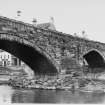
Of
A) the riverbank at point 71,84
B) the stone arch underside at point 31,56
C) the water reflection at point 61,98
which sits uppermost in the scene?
the stone arch underside at point 31,56

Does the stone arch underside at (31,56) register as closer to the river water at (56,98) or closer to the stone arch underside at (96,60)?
the river water at (56,98)

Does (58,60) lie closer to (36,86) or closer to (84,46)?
(36,86)

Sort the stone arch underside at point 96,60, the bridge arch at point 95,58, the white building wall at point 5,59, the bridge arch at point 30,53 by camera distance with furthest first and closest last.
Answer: the white building wall at point 5,59 < the stone arch underside at point 96,60 < the bridge arch at point 95,58 < the bridge arch at point 30,53

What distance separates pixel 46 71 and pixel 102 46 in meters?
13.5

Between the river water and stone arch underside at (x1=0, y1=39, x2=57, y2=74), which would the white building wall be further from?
the river water

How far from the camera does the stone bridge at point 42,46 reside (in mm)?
27497

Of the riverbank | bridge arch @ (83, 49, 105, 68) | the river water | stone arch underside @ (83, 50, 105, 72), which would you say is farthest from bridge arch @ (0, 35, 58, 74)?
stone arch underside @ (83, 50, 105, 72)

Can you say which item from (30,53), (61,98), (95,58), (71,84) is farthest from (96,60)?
(61,98)

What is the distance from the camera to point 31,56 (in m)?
33.6

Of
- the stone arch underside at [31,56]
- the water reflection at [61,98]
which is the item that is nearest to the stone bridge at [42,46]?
the stone arch underside at [31,56]

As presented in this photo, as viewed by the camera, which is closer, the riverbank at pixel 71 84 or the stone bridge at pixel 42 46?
the stone bridge at pixel 42 46

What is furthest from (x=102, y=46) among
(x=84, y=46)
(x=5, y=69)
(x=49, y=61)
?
(x=5, y=69)

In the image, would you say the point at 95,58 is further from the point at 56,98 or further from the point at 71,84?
the point at 56,98

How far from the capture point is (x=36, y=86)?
33906 millimetres
